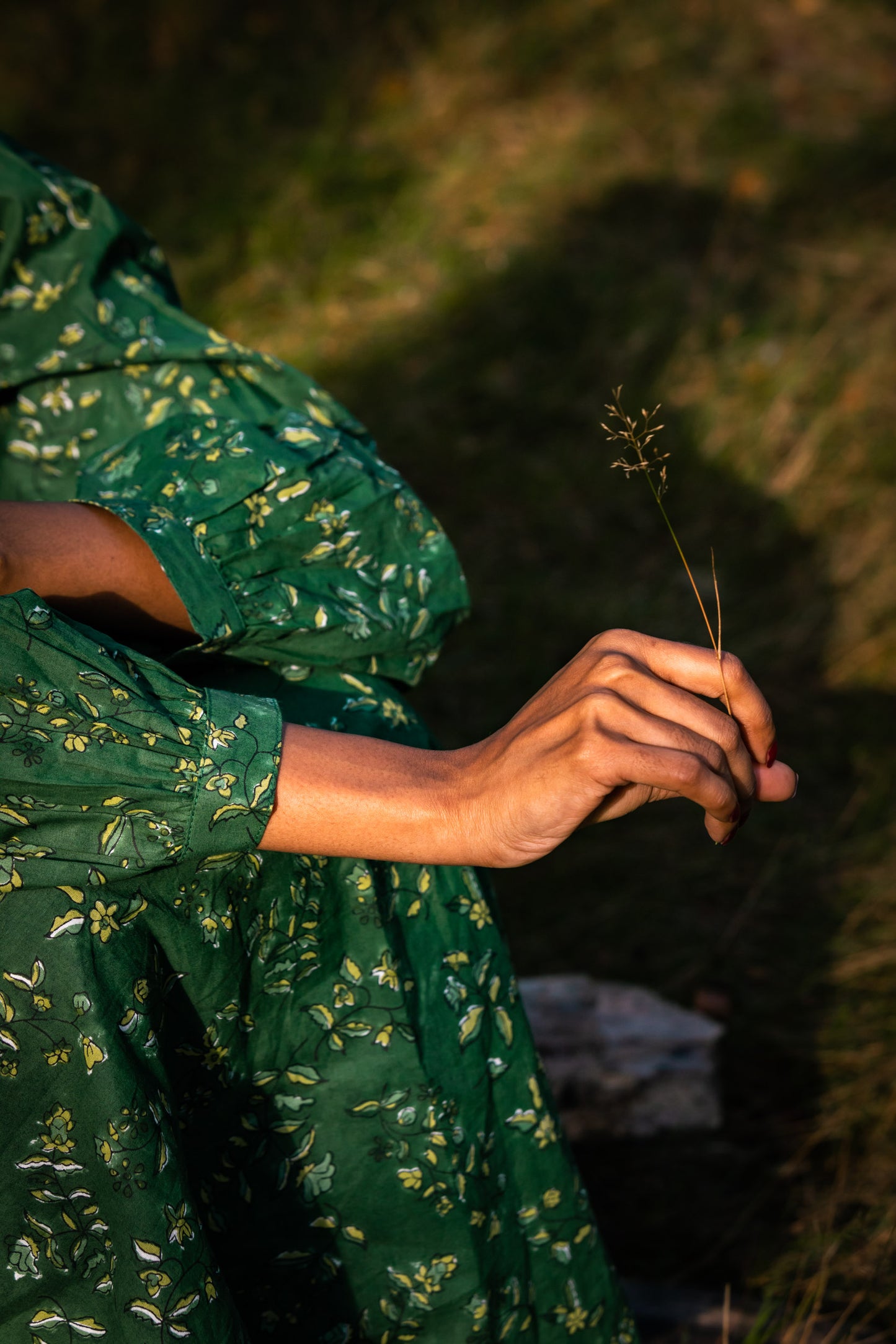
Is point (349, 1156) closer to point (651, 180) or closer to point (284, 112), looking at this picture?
point (651, 180)

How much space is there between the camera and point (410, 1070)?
126cm

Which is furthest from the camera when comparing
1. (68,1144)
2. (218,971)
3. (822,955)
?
(822,955)

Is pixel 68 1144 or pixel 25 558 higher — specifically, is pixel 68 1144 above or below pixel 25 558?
below

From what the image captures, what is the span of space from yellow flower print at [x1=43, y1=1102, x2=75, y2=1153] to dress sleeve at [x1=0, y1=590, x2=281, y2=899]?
20cm

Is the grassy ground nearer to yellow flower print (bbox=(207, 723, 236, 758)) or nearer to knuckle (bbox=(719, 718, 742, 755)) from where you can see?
knuckle (bbox=(719, 718, 742, 755))

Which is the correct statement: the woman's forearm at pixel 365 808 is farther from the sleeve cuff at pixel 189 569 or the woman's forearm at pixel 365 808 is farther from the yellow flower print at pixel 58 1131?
the yellow flower print at pixel 58 1131

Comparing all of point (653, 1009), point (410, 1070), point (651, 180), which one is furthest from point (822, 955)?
point (651, 180)

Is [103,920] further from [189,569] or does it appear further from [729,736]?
[729,736]

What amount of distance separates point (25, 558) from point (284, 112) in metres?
5.35

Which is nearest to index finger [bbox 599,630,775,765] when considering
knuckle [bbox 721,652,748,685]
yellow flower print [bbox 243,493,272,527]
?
knuckle [bbox 721,652,748,685]

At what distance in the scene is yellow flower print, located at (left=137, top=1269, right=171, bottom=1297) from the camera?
1.02m

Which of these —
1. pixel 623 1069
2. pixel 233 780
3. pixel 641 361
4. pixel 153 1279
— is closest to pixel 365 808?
pixel 233 780

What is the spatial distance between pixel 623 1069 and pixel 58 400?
1.79m

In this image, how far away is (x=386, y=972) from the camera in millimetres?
1257
